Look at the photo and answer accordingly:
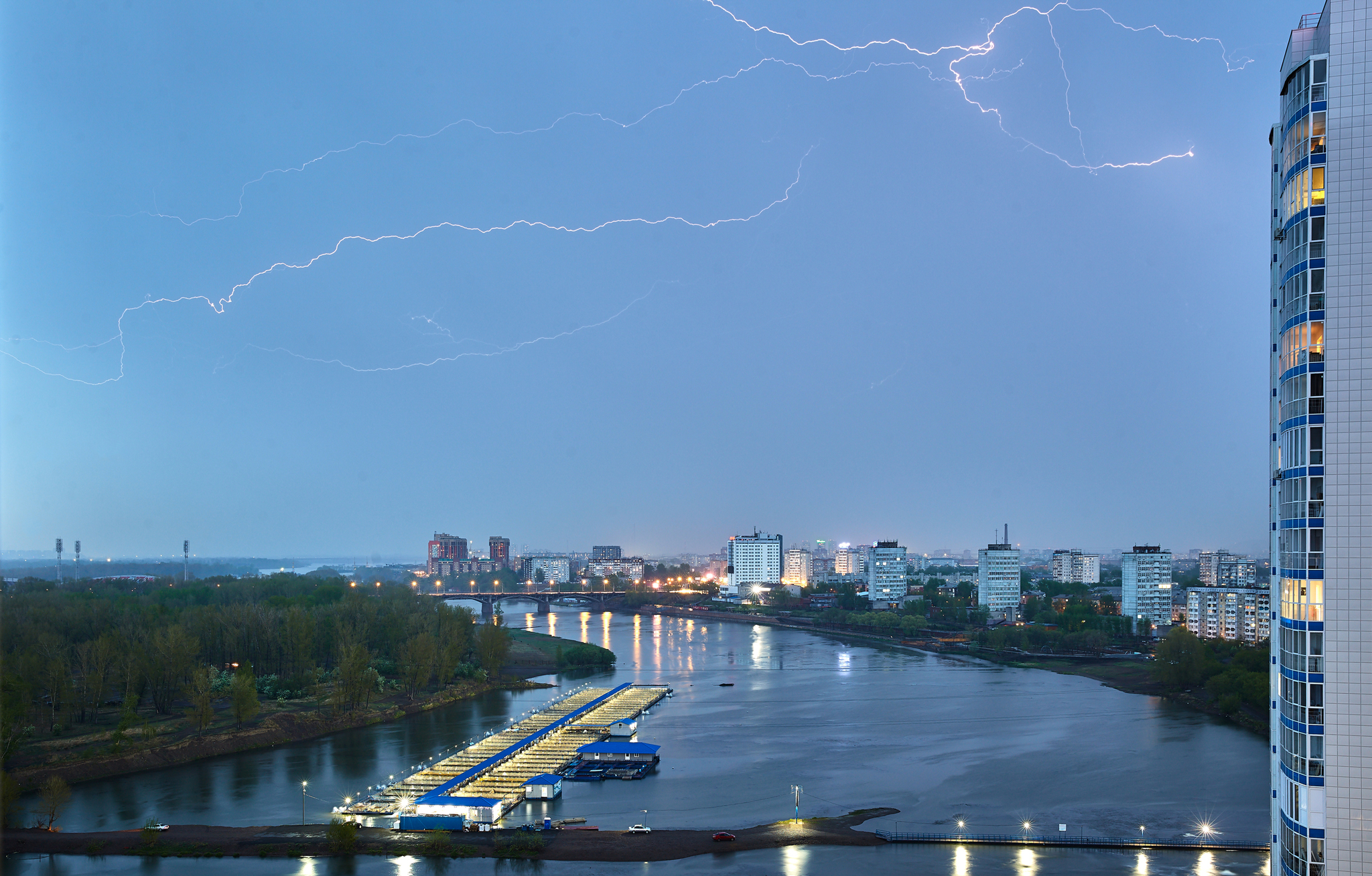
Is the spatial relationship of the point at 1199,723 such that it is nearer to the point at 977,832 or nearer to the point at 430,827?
the point at 977,832

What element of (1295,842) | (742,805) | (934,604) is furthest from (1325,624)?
(934,604)

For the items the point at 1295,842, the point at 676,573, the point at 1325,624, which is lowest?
the point at 676,573

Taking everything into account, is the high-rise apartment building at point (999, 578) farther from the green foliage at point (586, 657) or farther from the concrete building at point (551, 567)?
the concrete building at point (551, 567)

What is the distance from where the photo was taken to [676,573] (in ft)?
326

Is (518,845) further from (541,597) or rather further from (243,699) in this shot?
(541,597)

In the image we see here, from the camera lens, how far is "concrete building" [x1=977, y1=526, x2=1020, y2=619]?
5259 centimetres

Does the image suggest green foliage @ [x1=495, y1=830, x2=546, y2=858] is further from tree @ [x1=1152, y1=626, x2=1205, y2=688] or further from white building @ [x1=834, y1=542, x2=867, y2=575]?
white building @ [x1=834, y1=542, x2=867, y2=575]

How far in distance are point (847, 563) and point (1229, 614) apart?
72.8 m

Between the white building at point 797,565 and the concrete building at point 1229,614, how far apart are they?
63.1 m

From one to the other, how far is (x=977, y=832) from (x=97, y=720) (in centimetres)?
1853

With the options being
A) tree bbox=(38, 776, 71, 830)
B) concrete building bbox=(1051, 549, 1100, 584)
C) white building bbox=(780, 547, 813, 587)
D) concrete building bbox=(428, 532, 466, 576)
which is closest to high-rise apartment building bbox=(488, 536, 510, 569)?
concrete building bbox=(428, 532, 466, 576)

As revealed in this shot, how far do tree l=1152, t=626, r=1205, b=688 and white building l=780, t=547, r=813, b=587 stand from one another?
2828 inches

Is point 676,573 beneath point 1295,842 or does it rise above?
beneath

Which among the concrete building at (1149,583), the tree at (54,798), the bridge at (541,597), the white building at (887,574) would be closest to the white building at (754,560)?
the bridge at (541,597)
